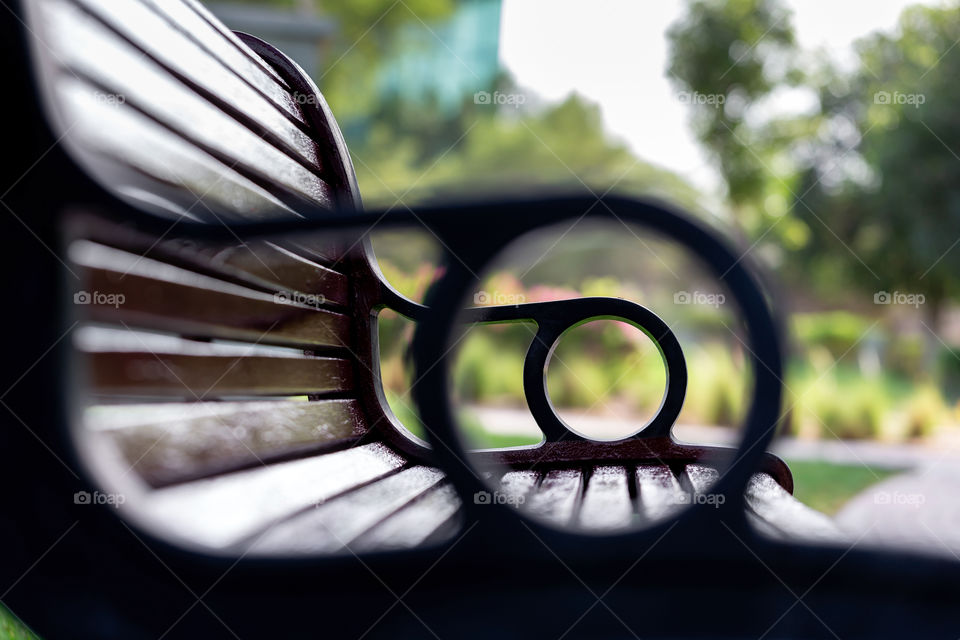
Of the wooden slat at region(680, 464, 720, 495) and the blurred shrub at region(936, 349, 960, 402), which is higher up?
the wooden slat at region(680, 464, 720, 495)

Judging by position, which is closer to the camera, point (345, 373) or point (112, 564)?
point (112, 564)

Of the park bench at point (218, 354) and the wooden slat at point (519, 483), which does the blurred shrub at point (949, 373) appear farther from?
the park bench at point (218, 354)

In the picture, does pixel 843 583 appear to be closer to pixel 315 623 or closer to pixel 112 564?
pixel 315 623

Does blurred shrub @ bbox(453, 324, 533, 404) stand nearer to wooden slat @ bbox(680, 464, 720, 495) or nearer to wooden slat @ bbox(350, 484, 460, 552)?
wooden slat @ bbox(680, 464, 720, 495)

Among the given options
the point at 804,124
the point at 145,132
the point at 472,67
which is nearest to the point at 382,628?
the point at 145,132

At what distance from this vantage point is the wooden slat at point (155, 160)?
604 millimetres

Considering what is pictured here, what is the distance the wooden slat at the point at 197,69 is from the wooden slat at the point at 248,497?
1.40 feet

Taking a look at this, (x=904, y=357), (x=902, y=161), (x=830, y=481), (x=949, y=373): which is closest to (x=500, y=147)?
(x=902, y=161)

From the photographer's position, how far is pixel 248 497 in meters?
0.67

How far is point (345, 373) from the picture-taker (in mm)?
1063

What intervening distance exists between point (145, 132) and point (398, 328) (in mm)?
5288

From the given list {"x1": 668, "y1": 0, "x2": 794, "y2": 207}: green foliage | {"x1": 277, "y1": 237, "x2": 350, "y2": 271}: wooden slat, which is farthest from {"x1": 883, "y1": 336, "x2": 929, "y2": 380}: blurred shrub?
{"x1": 277, "y1": 237, "x2": 350, "y2": 271}: wooden slat

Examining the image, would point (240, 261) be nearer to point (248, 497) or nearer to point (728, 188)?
point (248, 497)

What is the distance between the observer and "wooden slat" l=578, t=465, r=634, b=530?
0.59 m
